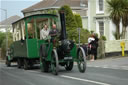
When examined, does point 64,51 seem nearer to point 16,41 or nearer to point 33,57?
point 33,57

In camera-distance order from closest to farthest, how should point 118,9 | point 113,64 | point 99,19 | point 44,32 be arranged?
1. point 44,32
2. point 113,64
3. point 118,9
4. point 99,19

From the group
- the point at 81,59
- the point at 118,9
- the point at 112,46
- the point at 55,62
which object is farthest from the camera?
the point at 118,9

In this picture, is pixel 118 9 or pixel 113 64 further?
pixel 118 9

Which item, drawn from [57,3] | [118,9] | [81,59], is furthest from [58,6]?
[81,59]

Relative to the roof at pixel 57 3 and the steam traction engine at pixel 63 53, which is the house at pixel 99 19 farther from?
the steam traction engine at pixel 63 53

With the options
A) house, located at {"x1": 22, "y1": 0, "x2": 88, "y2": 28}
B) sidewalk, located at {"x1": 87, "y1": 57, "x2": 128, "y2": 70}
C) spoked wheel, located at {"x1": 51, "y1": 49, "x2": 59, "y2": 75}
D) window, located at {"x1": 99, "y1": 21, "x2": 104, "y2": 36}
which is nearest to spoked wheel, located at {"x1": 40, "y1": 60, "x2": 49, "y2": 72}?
spoked wheel, located at {"x1": 51, "y1": 49, "x2": 59, "y2": 75}

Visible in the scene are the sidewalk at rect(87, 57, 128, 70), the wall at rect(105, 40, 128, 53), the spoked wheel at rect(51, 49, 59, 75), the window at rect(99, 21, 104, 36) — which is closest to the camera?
the spoked wheel at rect(51, 49, 59, 75)

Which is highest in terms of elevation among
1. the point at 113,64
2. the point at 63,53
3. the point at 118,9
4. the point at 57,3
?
the point at 57,3

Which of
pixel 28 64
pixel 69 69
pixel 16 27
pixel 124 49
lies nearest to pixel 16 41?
pixel 16 27

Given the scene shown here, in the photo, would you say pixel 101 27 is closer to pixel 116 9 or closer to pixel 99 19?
pixel 99 19

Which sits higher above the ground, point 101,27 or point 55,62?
point 101,27

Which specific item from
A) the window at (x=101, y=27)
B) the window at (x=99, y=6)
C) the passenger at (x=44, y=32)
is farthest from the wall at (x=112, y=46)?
the window at (x=99, y=6)

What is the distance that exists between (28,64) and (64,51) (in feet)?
15.6

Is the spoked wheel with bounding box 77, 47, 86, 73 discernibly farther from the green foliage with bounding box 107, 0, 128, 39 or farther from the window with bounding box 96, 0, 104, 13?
the window with bounding box 96, 0, 104, 13
